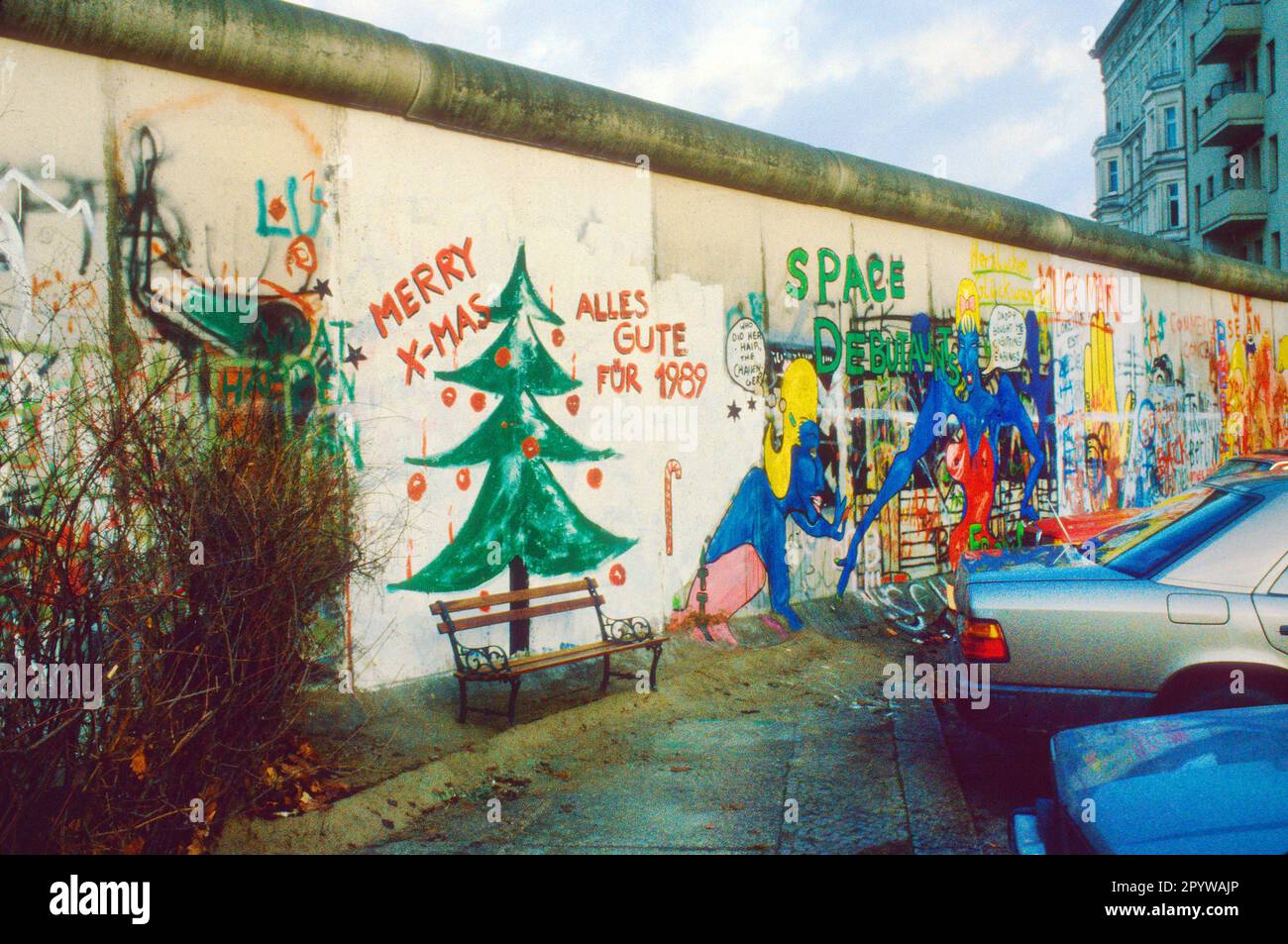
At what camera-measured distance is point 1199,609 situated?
5.37 meters

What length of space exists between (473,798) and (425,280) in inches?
132

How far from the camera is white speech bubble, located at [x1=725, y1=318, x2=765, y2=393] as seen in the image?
9.79m

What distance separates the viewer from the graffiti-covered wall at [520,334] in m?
6.07

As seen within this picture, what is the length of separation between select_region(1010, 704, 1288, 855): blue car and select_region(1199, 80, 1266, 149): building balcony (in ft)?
158

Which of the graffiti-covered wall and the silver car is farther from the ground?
the graffiti-covered wall

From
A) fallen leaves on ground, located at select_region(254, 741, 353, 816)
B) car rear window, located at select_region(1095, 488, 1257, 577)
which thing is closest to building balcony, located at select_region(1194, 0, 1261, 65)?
car rear window, located at select_region(1095, 488, 1257, 577)

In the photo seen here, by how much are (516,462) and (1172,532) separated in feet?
13.8

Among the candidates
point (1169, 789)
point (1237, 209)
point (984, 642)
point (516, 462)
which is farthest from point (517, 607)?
point (1237, 209)

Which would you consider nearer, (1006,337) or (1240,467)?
(1240,467)

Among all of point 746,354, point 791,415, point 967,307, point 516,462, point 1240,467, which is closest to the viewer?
point 516,462

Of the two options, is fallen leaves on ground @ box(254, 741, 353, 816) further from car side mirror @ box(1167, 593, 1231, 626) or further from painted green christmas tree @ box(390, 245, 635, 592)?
car side mirror @ box(1167, 593, 1231, 626)

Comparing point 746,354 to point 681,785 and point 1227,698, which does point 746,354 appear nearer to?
point 681,785

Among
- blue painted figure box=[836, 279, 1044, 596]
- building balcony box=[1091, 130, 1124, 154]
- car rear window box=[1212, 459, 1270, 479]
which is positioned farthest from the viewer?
building balcony box=[1091, 130, 1124, 154]

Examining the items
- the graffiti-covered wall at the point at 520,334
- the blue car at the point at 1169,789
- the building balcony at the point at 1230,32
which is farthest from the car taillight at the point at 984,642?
the building balcony at the point at 1230,32
